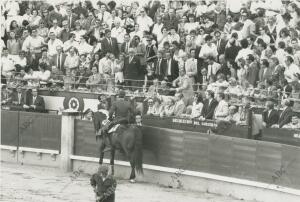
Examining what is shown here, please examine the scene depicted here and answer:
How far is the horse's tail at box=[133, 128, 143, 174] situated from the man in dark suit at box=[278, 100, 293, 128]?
10.5 ft

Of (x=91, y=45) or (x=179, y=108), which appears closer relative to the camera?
(x=179, y=108)

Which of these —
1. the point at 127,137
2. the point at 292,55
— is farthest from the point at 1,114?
the point at 292,55

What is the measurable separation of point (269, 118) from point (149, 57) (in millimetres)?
5808

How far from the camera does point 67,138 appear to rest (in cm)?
2372

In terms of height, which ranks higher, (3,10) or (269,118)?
(3,10)

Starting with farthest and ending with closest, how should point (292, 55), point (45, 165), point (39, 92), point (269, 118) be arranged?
point (39, 92) → point (45, 165) → point (292, 55) → point (269, 118)

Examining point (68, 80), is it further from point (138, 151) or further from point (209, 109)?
point (209, 109)

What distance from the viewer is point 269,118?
20.0 meters

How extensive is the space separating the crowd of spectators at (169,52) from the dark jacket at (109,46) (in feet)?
0.09

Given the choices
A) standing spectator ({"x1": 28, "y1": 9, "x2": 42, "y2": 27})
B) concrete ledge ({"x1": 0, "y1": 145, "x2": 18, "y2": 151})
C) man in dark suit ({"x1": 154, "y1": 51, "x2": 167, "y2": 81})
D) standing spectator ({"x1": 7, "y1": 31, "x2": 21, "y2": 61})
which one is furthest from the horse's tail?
standing spectator ({"x1": 28, "y1": 9, "x2": 42, "y2": 27})

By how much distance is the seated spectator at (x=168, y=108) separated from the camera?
22250mm

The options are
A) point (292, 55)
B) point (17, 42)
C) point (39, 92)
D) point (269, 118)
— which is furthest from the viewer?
point (17, 42)

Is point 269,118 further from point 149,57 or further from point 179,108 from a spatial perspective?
point 149,57

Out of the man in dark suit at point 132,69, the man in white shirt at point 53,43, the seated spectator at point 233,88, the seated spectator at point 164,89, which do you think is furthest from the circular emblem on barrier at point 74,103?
the seated spectator at point 233,88
